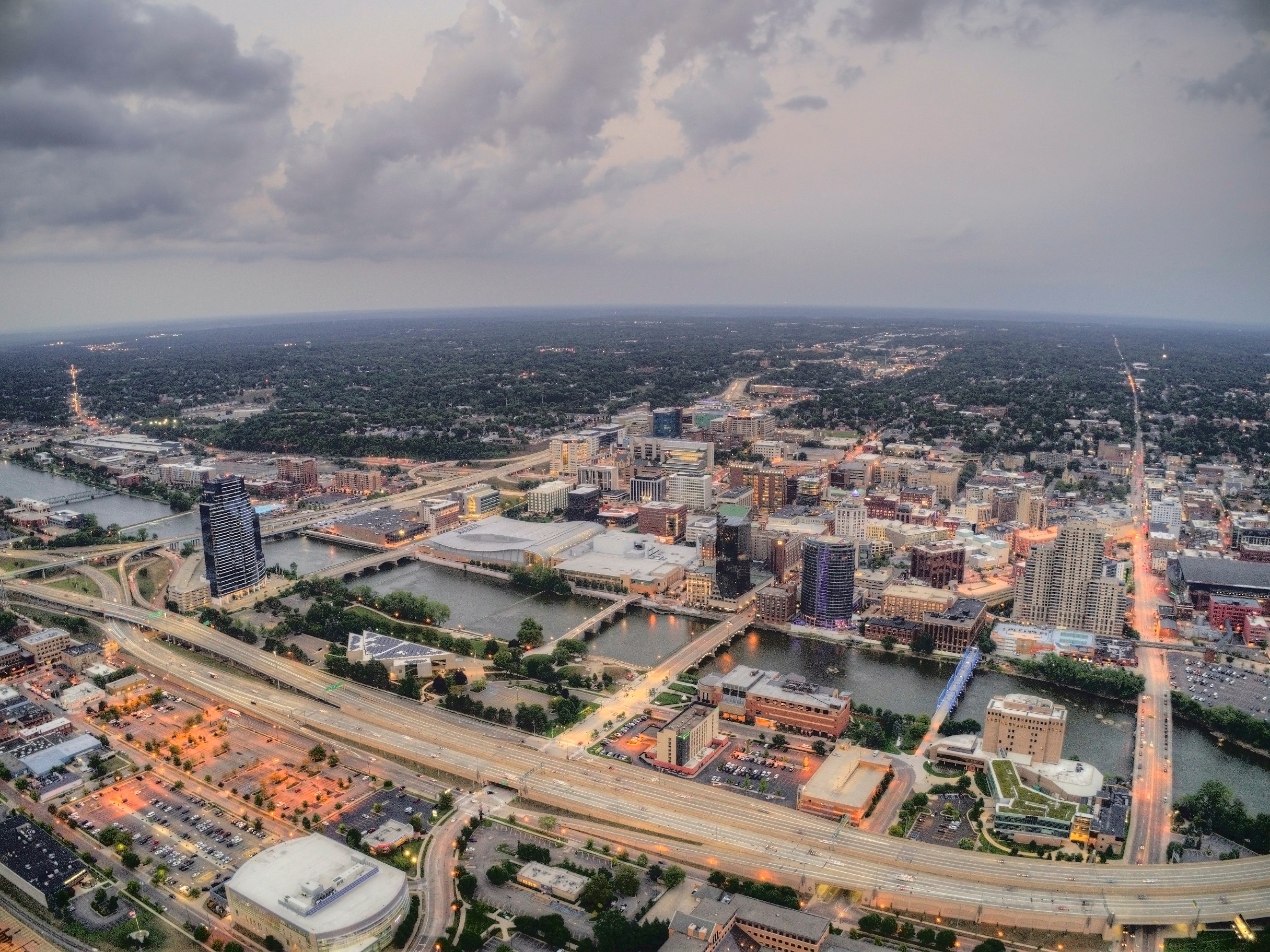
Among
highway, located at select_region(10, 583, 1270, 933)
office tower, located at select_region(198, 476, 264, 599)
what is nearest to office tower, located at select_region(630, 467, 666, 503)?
office tower, located at select_region(198, 476, 264, 599)

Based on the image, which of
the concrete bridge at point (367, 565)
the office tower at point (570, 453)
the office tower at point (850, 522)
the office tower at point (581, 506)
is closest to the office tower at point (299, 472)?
the concrete bridge at point (367, 565)

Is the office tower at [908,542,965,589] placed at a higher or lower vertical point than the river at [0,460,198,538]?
higher

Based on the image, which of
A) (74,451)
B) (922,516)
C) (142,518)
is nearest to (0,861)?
(142,518)

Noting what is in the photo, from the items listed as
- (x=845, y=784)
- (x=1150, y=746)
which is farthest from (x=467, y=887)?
(x=1150, y=746)

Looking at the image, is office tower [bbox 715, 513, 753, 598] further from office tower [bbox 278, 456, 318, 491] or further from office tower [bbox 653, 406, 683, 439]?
office tower [bbox 278, 456, 318, 491]

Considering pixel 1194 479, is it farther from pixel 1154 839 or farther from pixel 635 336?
pixel 635 336
